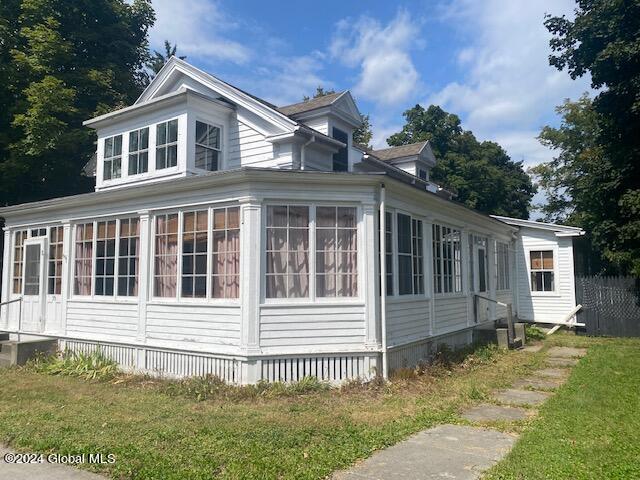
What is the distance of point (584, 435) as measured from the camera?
5.46 meters

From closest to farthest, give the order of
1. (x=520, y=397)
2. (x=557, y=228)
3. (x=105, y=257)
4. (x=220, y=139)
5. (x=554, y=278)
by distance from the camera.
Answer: (x=520, y=397), (x=105, y=257), (x=220, y=139), (x=557, y=228), (x=554, y=278)

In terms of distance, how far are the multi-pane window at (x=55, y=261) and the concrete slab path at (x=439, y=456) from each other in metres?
9.54

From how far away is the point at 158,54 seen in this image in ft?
87.9

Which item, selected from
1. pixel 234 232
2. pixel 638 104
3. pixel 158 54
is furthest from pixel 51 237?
pixel 158 54

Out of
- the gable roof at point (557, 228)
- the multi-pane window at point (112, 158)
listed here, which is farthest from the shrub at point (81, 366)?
the gable roof at point (557, 228)

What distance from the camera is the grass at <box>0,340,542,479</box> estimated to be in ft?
15.6

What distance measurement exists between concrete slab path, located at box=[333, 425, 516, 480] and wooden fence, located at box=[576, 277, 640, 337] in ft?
42.4

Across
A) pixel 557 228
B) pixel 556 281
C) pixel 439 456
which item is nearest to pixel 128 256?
pixel 439 456

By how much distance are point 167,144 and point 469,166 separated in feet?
83.3

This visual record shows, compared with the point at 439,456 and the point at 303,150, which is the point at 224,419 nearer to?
the point at 439,456

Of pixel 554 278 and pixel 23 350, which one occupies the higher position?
pixel 554 278

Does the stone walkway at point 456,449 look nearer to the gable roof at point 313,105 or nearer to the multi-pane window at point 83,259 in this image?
the multi-pane window at point 83,259

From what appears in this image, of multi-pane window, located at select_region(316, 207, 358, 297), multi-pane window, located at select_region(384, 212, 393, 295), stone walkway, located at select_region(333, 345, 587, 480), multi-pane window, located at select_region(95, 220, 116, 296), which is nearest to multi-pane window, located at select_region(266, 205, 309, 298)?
multi-pane window, located at select_region(316, 207, 358, 297)

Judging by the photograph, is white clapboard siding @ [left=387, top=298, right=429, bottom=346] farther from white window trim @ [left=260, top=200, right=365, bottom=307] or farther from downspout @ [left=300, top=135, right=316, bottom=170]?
downspout @ [left=300, top=135, right=316, bottom=170]
